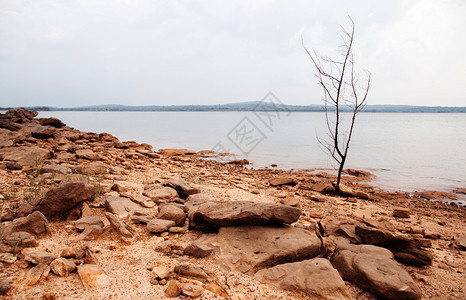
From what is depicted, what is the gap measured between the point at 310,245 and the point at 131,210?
3.03 metres

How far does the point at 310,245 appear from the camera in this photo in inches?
148

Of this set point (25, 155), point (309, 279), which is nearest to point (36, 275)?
point (309, 279)

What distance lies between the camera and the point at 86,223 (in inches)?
163

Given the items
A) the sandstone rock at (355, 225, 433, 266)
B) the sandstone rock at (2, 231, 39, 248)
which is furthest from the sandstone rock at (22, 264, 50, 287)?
the sandstone rock at (355, 225, 433, 266)

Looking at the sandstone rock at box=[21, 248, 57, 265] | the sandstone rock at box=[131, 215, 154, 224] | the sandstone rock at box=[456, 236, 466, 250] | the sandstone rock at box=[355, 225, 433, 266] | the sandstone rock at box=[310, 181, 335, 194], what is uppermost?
the sandstone rock at box=[21, 248, 57, 265]

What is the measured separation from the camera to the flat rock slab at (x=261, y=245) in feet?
11.4

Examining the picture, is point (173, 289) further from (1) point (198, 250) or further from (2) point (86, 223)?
(2) point (86, 223)

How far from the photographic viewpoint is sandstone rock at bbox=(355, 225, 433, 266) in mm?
4102

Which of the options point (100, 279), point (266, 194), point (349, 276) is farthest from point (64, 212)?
point (266, 194)

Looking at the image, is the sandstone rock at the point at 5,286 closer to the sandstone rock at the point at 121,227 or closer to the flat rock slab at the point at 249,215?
the sandstone rock at the point at 121,227

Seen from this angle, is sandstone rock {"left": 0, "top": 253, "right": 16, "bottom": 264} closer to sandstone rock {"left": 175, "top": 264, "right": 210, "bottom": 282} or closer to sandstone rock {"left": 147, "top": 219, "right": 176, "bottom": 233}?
sandstone rock {"left": 147, "top": 219, "right": 176, "bottom": 233}

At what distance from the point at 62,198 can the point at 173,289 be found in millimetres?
2561

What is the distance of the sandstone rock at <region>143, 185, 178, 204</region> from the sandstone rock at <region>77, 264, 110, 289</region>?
254 centimetres

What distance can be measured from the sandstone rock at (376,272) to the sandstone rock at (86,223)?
3378 millimetres
